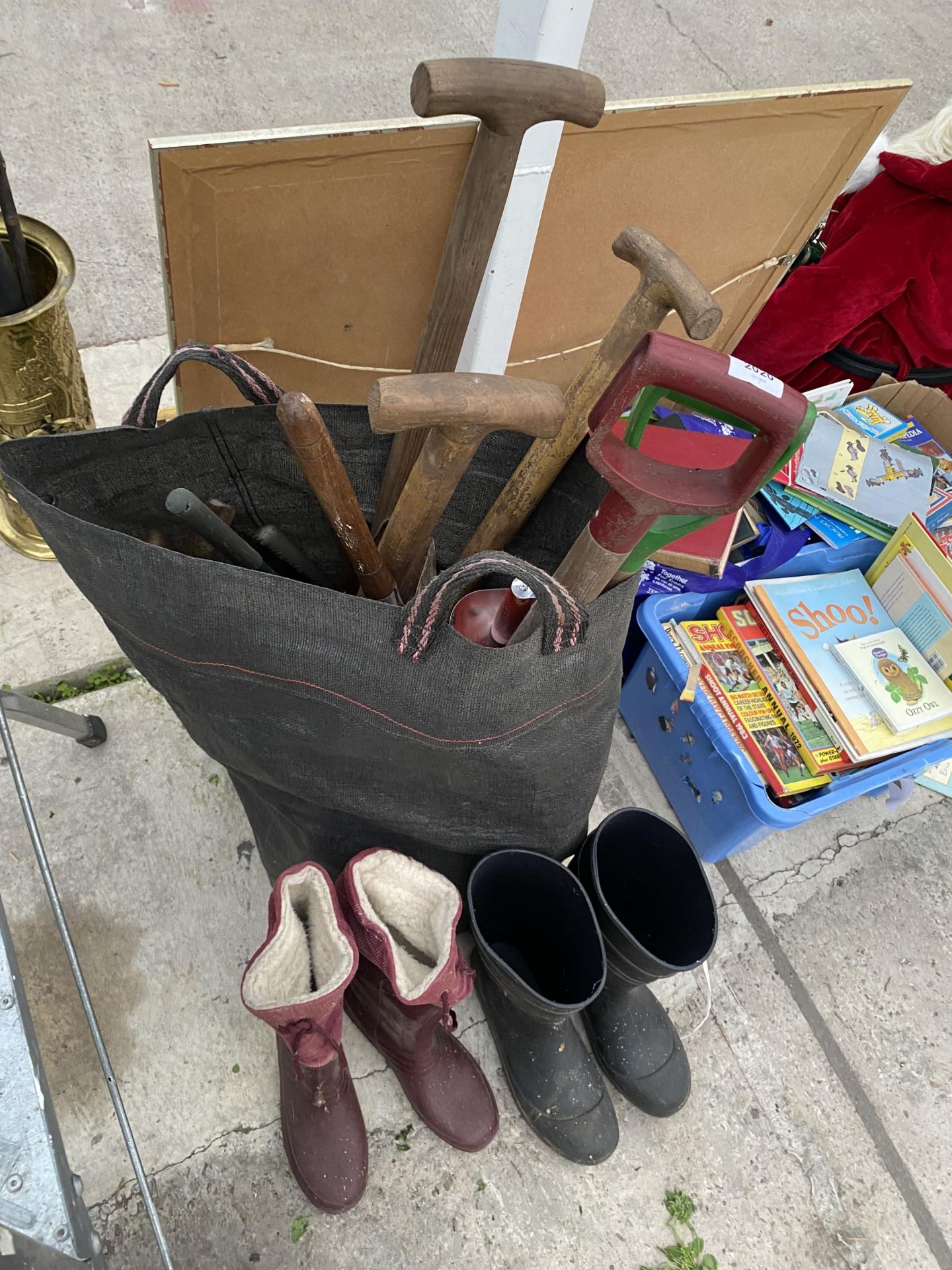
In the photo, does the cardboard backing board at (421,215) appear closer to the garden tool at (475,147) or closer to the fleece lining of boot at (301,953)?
the garden tool at (475,147)

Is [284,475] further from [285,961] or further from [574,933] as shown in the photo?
[574,933]

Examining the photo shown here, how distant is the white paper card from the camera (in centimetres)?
67

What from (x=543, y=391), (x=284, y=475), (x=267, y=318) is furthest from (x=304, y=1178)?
(x=267, y=318)

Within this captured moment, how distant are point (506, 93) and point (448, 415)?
36 centimetres

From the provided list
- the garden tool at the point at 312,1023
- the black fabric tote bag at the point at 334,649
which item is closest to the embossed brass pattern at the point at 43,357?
the black fabric tote bag at the point at 334,649

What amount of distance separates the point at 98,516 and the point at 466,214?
0.53 m

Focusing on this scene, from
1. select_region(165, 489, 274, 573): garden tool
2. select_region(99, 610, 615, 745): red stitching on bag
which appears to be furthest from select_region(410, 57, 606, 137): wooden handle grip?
select_region(99, 610, 615, 745): red stitching on bag

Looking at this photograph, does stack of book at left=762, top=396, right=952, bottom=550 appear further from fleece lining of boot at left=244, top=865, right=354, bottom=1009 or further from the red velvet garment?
fleece lining of boot at left=244, top=865, right=354, bottom=1009

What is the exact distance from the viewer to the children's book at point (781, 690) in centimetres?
123

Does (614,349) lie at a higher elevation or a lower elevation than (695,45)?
higher

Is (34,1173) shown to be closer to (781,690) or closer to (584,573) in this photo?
(584,573)

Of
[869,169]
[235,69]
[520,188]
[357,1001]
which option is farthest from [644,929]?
[235,69]

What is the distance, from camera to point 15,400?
50.4 inches

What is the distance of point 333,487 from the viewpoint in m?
0.81
